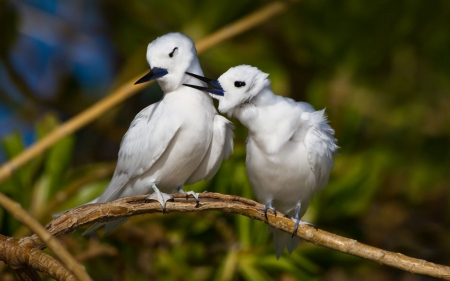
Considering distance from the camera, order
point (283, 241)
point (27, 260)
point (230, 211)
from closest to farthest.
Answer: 1. point (27, 260)
2. point (230, 211)
3. point (283, 241)

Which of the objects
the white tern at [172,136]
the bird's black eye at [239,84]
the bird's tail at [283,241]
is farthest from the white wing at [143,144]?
the bird's tail at [283,241]

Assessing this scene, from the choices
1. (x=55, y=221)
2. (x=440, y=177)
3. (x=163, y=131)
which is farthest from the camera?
(x=440, y=177)

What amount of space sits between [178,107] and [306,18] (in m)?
1.81

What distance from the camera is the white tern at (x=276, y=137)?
67.9 inches

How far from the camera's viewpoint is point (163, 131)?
184 cm

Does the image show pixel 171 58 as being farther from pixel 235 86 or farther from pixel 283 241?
pixel 283 241

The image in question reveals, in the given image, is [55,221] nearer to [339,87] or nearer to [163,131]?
[163,131]

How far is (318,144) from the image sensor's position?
72.6 inches

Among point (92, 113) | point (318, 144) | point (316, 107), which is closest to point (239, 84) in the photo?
point (318, 144)

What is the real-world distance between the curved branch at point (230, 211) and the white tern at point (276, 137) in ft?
0.23

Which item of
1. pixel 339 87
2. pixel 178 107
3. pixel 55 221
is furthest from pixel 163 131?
pixel 339 87

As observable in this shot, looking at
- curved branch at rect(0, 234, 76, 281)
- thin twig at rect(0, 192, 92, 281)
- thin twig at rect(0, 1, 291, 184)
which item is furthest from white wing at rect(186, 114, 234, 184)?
thin twig at rect(0, 192, 92, 281)

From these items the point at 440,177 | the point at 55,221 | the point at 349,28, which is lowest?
the point at 55,221

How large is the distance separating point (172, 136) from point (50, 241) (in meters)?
0.63
